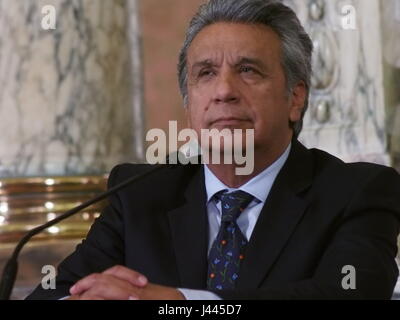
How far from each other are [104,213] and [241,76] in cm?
59

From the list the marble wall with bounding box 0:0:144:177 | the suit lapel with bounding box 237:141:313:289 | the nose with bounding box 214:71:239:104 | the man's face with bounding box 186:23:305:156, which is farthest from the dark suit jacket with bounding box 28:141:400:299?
the marble wall with bounding box 0:0:144:177

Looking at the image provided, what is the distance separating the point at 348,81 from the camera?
3975 millimetres

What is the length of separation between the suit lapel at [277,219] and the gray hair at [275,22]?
0.24 m

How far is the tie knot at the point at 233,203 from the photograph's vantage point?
7.75ft

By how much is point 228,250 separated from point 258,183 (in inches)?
9.5

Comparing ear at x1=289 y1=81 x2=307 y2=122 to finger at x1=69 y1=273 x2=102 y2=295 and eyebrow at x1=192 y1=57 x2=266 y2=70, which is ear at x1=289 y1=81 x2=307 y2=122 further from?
finger at x1=69 y1=273 x2=102 y2=295

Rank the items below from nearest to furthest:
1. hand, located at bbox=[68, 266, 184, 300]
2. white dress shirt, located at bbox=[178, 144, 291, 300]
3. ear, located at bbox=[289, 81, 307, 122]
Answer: hand, located at bbox=[68, 266, 184, 300], white dress shirt, located at bbox=[178, 144, 291, 300], ear, located at bbox=[289, 81, 307, 122]

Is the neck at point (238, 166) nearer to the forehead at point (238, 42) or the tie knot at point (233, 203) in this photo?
the tie knot at point (233, 203)

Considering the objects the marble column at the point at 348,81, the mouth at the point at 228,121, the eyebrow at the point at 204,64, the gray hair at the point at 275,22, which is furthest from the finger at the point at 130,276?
the marble column at the point at 348,81

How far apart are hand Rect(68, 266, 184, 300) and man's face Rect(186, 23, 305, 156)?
0.65 meters

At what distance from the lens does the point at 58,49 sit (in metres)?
4.12

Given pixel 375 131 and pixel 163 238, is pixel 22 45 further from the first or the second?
pixel 163 238

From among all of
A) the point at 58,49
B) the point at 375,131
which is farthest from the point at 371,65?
the point at 58,49

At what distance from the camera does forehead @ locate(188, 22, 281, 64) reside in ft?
7.94
